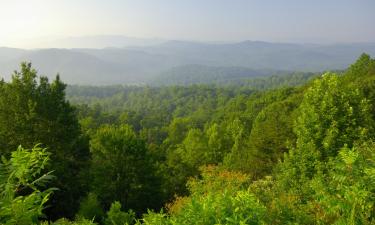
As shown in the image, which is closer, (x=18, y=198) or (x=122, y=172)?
(x=18, y=198)

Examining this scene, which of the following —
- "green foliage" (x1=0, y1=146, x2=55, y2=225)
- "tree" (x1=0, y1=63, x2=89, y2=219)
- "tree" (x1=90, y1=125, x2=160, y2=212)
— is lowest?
"tree" (x1=90, y1=125, x2=160, y2=212)

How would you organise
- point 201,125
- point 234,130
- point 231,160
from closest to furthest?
point 231,160
point 234,130
point 201,125

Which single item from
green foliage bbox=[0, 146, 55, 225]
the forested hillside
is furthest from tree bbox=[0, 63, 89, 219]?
green foliage bbox=[0, 146, 55, 225]

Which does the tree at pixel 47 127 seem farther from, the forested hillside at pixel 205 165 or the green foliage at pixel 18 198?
the green foliage at pixel 18 198

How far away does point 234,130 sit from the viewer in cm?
6169

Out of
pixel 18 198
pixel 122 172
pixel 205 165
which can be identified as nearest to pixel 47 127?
pixel 122 172

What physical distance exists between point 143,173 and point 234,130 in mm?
34673

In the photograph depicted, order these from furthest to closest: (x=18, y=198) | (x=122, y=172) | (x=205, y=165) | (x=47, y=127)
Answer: (x=122, y=172)
(x=47, y=127)
(x=205, y=165)
(x=18, y=198)

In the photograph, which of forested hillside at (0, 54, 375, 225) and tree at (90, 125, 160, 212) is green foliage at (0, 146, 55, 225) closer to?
forested hillside at (0, 54, 375, 225)

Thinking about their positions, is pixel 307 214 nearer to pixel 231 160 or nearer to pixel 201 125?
pixel 231 160

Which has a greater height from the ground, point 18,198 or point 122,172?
point 18,198

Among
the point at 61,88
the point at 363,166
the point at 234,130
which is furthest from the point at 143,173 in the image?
the point at 234,130

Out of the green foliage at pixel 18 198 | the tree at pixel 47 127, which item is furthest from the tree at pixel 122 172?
the green foliage at pixel 18 198

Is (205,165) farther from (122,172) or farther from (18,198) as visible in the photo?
(18,198)
